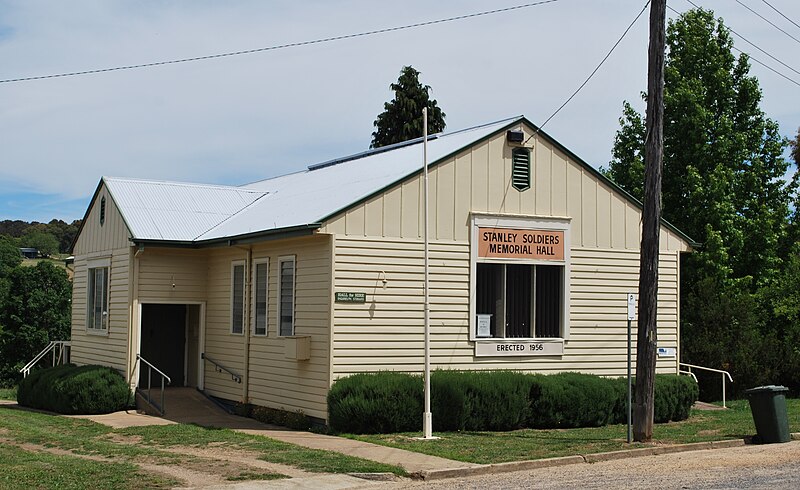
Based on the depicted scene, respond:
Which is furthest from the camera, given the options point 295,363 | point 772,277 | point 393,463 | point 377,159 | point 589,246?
point 772,277

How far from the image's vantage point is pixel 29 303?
126ft

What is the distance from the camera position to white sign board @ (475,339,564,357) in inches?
782

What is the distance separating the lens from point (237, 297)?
22125mm

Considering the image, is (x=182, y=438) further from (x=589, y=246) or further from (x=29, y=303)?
(x=29, y=303)

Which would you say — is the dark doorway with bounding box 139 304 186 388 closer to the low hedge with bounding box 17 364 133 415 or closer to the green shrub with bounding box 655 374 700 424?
the low hedge with bounding box 17 364 133 415

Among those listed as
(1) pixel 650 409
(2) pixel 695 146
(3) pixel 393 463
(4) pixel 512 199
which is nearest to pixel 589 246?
(4) pixel 512 199

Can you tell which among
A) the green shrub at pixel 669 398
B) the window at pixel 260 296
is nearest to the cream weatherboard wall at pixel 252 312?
the window at pixel 260 296

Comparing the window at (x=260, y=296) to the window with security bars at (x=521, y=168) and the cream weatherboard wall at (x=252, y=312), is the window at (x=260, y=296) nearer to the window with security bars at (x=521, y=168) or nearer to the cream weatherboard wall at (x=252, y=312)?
the cream weatherboard wall at (x=252, y=312)

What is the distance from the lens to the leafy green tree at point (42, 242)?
7956cm

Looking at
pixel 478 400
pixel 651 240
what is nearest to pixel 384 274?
pixel 478 400

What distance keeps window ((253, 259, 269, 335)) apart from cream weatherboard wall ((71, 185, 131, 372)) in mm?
3405

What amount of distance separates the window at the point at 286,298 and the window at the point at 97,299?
6.24m

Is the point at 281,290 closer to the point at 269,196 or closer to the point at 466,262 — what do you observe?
the point at 466,262

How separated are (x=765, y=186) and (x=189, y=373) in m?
21.3
